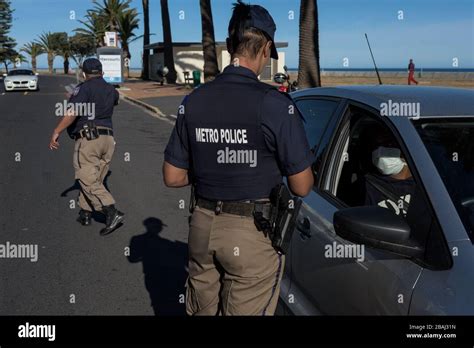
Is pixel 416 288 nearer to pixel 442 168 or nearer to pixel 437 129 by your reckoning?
pixel 442 168

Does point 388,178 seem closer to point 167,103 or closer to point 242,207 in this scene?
point 242,207

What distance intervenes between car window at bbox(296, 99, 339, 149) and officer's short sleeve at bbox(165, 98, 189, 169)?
1.11 metres

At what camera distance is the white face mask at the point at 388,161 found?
3088 mm

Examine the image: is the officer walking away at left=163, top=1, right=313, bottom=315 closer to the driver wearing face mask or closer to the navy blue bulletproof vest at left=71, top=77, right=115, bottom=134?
the driver wearing face mask

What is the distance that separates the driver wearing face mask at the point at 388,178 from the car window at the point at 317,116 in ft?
1.12

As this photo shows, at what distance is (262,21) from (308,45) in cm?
1472

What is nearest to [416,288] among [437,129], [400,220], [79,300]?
[400,220]

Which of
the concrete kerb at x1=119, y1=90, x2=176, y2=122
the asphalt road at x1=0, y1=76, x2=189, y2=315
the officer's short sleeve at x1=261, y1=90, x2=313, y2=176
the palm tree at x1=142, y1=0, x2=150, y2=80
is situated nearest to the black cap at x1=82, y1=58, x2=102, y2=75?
the asphalt road at x1=0, y1=76, x2=189, y2=315

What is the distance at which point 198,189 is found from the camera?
8.73 ft

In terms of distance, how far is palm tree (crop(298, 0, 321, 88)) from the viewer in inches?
642

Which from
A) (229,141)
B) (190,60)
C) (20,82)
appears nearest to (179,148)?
(229,141)
